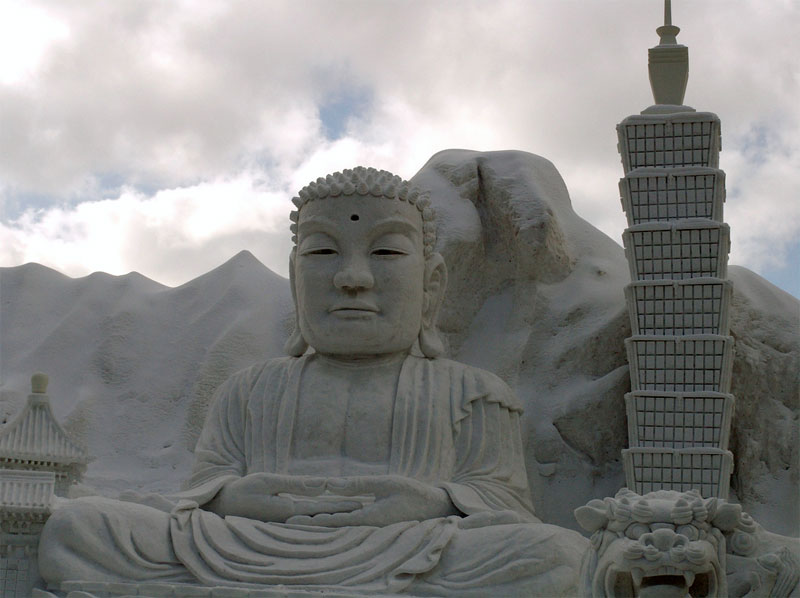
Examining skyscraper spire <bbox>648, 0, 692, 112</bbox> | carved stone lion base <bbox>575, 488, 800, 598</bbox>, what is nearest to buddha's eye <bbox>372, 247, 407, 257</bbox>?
skyscraper spire <bbox>648, 0, 692, 112</bbox>

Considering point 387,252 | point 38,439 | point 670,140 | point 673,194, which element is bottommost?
point 38,439

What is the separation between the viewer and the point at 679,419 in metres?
7.18

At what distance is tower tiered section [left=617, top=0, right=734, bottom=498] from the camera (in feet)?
23.3

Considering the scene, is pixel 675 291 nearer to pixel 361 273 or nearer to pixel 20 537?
pixel 361 273

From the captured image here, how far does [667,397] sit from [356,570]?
84.6 inches

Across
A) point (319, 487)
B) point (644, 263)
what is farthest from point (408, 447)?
point (644, 263)

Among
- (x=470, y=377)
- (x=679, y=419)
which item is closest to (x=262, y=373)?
(x=470, y=377)

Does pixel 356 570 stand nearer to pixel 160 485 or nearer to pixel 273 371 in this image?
pixel 273 371

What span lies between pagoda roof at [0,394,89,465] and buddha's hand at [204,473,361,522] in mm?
1460

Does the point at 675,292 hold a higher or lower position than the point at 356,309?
higher

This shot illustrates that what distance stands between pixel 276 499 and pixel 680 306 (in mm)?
2477

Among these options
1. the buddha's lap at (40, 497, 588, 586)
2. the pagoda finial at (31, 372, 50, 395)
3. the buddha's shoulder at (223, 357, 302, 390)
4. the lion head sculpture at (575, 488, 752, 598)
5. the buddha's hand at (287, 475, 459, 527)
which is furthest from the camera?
the pagoda finial at (31, 372, 50, 395)

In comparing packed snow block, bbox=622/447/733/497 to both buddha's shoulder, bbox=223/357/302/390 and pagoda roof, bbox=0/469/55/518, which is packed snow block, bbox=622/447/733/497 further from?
pagoda roof, bbox=0/469/55/518

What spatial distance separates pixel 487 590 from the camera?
19.0 feet
